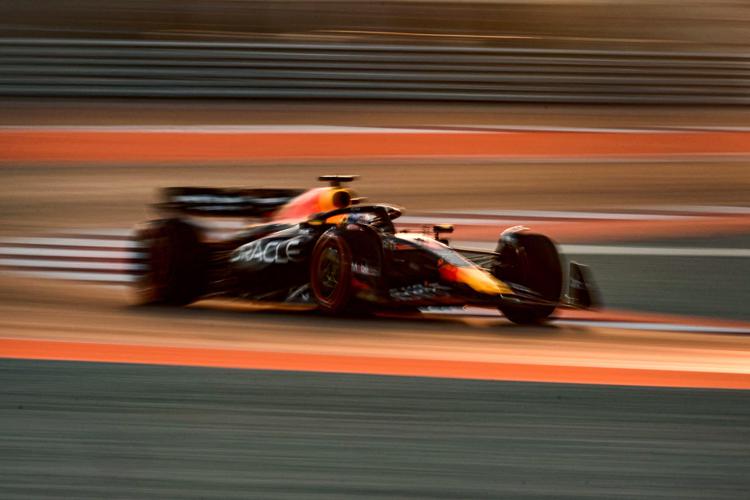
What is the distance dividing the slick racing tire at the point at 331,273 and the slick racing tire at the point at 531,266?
801 mm

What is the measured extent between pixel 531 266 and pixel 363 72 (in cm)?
838

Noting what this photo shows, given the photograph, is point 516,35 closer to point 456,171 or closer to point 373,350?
point 456,171

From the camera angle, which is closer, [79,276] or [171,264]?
[171,264]

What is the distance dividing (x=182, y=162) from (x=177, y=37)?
4.37m

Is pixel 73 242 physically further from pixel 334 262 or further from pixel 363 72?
pixel 363 72

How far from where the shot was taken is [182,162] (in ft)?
39.6

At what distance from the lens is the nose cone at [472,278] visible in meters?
5.68

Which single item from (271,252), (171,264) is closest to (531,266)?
(271,252)

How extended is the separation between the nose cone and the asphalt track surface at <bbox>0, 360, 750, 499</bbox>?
3.72 feet

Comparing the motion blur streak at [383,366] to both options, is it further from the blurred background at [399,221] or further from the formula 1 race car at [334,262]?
the formula 1 race car at [334,262]

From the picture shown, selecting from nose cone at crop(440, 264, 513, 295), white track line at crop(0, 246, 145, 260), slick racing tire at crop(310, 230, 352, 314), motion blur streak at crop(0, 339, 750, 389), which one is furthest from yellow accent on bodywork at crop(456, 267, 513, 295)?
white track line at crop(0, 246, 145, 260)

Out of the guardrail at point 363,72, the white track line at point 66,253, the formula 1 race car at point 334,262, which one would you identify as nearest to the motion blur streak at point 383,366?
the formula 1 race car at point 334,262

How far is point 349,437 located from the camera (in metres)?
3.80

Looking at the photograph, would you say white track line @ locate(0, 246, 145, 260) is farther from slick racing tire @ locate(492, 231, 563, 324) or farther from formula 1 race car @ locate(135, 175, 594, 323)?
slick racing tire @ locate(492, 231, 563, 324)
